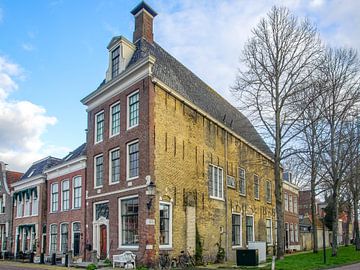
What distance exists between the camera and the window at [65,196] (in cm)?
3195

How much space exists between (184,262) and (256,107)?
411 inches

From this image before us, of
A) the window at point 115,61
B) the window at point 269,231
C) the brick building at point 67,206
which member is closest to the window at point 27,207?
the brick building at point 67,206

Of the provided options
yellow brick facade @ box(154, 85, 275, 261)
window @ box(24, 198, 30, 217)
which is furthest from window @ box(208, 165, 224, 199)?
window @ box(24, 198, 30, 217)

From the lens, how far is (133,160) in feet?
80.4

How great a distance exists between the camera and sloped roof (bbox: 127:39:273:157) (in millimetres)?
26125

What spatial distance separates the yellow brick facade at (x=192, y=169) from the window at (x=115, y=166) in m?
3.57

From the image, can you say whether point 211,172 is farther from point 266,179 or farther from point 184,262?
point 266,179

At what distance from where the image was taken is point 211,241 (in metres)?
27.5

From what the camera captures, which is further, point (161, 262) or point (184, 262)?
point (184, 262)

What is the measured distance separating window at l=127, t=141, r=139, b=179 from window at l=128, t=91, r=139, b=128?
1247mm

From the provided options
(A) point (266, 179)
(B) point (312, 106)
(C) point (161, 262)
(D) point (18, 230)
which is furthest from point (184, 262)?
(D) point (18, 230)

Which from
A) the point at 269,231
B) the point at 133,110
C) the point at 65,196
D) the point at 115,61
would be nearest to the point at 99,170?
the point at 133,110

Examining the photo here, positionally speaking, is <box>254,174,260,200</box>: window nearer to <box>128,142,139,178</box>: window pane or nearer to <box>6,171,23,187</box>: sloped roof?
<box>128,142,139,178</box>: window pane

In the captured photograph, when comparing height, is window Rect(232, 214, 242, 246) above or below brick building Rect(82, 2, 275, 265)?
below
